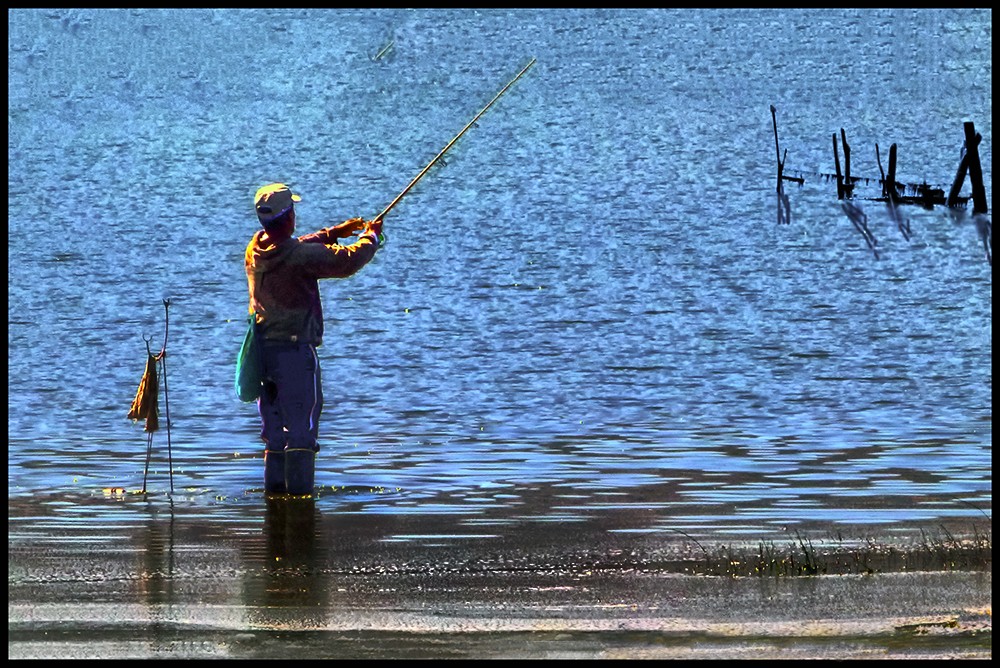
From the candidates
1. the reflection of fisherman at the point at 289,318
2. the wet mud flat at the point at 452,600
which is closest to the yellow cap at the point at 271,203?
the reflection of fisherman at the point at 289,318

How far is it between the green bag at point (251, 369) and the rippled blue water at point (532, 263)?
64 cm

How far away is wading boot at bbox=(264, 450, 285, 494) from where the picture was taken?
13.6 meters


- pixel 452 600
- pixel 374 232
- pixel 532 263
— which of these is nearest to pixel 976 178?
pixel 532 263

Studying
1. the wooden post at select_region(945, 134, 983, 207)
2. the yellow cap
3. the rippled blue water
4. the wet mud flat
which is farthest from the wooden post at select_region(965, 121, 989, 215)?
the wet mud flat

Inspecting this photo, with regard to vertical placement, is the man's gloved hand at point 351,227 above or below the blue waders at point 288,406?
above

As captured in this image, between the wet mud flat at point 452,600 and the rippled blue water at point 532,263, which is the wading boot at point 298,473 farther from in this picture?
the wet mud flat at point 452,600

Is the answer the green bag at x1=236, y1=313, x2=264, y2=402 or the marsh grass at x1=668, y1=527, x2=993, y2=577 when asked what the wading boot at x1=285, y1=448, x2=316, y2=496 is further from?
the marsh grass at x1=668, y1=527, x2=993, y2=577

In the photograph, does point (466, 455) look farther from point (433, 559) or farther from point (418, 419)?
point (433, 559)

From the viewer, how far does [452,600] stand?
1018 centimetres

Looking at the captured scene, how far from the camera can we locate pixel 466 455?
15867mm

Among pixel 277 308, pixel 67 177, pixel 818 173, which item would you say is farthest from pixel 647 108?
pixel 277 308

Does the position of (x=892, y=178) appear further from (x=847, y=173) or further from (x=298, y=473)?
(x=298, y=473)

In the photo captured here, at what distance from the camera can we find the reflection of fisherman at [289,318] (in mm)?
13586

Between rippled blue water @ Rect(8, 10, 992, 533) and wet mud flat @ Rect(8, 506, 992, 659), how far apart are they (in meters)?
1.21
